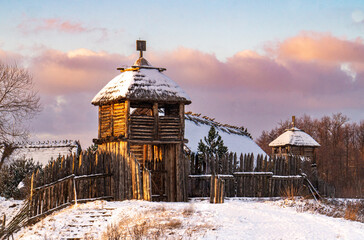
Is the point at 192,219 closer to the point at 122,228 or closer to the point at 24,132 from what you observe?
the point at 122,228

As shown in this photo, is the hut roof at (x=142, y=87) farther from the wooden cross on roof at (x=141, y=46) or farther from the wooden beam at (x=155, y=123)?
the wooden cross on roof at (x=141, y=46)

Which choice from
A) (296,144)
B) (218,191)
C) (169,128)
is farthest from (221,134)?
(218,191)

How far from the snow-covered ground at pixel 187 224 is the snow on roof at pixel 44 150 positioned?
20222mm

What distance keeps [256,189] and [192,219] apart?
11.2m

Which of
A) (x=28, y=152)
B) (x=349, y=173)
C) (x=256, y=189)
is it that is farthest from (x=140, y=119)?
(x=349, y=173)

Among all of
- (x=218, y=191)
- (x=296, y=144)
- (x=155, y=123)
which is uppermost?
(x=155, y=123)

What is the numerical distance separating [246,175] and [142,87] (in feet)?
21.1

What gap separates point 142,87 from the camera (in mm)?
21641

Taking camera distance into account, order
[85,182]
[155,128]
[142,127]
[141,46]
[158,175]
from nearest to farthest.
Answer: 1. [85,182]
2. [142,127]
3. [155,128]
4. [158,175]
5. [141,46]

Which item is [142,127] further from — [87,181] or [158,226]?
[158,226]

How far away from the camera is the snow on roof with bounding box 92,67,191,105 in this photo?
21.3 meters

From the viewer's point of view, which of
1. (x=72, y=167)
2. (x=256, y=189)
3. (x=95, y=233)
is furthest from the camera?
(x=256, y=189)

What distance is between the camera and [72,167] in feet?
60.8

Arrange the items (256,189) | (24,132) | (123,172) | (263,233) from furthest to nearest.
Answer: (24,132)
(256,189)
(123,172)
(263,233)
